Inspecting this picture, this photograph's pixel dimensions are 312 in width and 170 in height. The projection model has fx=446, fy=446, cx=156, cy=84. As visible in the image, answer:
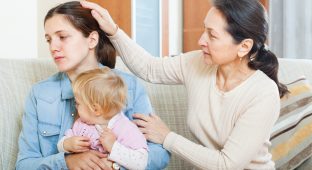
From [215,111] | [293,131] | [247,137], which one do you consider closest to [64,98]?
[215,111]

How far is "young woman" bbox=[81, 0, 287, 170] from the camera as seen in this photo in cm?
135

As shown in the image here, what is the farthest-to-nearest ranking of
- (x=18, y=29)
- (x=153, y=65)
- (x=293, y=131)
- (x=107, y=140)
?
(x=18, y=29), (x=293, y=131), (x=153, y=65), (x=107, y=140)

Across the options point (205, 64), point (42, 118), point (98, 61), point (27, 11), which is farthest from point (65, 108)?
point (27, 11)

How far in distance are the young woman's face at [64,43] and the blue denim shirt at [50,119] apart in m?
0.12

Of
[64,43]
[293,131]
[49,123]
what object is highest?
[64,43]

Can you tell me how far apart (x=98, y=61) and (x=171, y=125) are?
1.66 feet

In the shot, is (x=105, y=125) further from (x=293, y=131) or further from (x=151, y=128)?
(x=293, y=131)

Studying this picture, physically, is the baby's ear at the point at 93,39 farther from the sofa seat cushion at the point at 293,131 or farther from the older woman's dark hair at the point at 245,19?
the sofa seat cushion at the point at 293,131

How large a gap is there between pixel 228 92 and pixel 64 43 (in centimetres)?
55

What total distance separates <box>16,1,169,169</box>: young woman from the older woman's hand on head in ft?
0.09

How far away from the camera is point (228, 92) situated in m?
1.44

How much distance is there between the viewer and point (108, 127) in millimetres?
1354

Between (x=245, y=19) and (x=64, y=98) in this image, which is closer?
(x=245, y=19)

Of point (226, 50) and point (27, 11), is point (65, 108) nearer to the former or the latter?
point (226, 50)
